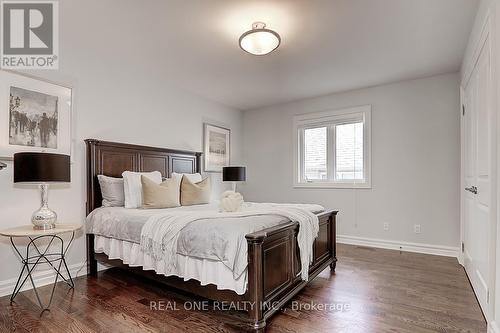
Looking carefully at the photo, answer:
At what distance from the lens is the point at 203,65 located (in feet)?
11.8

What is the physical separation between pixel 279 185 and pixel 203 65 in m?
2.65

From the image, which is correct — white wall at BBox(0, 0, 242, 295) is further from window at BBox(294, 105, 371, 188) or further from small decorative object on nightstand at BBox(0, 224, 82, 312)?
window at BBox(294, 105, 371, 188)

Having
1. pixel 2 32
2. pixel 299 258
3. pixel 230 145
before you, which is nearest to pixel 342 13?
pixel 299 258

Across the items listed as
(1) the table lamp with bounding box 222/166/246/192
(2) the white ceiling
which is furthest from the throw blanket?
(1) the table lamp with bounding box 222/166/246/192

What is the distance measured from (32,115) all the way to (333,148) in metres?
4.11

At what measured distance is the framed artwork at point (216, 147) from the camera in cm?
498

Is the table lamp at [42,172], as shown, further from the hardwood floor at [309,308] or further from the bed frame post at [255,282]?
the bed frame post at [255,282]

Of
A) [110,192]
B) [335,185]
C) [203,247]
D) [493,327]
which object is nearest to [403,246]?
[335,185]

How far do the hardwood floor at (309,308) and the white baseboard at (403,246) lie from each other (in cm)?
72

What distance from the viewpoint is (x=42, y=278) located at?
111 inches

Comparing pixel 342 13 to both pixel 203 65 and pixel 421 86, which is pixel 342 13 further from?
pixel 421 86

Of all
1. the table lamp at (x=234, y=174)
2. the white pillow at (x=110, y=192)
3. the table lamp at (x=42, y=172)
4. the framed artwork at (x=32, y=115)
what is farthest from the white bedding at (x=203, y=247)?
the table lamp at (x=234, y=174)

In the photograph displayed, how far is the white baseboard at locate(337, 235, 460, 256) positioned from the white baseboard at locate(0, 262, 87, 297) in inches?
143

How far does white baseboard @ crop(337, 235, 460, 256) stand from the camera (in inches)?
150
